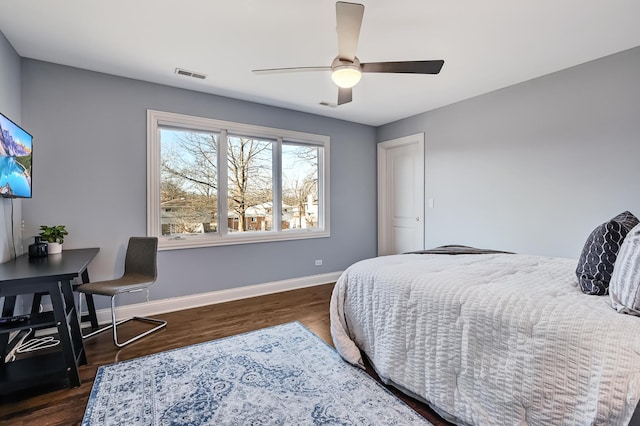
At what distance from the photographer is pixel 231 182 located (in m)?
3.66

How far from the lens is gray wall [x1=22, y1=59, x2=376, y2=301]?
2656 mm

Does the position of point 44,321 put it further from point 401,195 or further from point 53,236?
point 401,195

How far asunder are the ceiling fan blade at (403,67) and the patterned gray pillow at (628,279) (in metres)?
1.41

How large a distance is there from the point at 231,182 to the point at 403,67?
2.42 meters

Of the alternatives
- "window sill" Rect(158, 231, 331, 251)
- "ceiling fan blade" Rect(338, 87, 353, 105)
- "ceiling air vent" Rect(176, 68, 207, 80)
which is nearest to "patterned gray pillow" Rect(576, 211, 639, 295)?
"ceiling fan blade" Rect(338, 87, 353, 105)

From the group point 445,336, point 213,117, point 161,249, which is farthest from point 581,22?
point 161,249

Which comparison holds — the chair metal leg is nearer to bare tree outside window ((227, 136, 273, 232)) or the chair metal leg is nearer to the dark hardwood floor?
the dark hardwood floor

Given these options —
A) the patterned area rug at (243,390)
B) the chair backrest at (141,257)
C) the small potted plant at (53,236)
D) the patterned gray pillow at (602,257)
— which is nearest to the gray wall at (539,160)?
the patterned gray pillow at (602,257)

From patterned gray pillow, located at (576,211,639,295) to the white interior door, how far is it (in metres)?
2.66

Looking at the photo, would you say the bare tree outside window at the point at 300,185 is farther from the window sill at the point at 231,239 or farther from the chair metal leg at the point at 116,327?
the chair metal leg at the point at 116,327

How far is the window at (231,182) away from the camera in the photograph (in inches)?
127

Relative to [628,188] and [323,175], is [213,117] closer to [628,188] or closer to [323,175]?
[323,175]

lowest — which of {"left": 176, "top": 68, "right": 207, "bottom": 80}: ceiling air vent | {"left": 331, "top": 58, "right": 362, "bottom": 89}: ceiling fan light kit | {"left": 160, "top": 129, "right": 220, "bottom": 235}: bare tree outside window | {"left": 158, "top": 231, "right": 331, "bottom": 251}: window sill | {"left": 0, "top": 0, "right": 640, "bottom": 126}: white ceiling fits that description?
{"left": 158, "top": 231, "right": 331, "bottom": 251}: window sill

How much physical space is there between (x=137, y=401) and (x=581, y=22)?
12.6 feet
